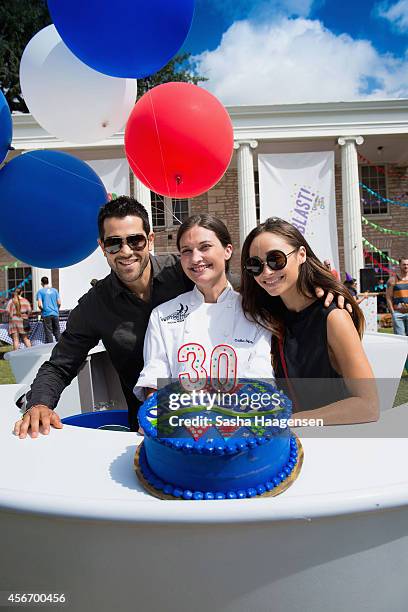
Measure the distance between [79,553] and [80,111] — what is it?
3.58 meters

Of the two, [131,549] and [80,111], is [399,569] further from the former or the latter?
[80,111]

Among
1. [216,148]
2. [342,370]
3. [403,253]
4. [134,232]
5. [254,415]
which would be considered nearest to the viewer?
[254,415]

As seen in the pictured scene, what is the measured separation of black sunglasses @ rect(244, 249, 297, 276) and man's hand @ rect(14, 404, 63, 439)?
3.29ft

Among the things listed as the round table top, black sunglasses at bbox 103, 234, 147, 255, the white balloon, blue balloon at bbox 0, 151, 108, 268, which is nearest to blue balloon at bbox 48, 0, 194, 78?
the white balloon

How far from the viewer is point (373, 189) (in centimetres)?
2238

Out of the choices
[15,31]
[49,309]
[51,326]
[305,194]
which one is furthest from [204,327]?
[15,31]

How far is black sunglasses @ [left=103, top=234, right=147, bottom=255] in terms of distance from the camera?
2.37 metres

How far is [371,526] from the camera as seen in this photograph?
1.18m

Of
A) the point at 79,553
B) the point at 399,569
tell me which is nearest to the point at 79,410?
the point at 79,553

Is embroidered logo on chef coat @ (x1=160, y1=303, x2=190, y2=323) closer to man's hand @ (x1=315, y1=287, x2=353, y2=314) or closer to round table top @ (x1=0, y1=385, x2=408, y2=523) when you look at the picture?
man's hand @ (x1=315, y1=287, x2=353, y2=314)

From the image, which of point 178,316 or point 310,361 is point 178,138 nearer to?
point 178,316

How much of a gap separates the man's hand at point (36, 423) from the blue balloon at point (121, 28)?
2.28m

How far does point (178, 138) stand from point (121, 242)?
5.27 feet

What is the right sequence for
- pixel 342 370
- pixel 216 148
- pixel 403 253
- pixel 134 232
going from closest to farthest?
pixel 342 370 → pixel 134 232 → pixel 216 148 → pixel 403 253
